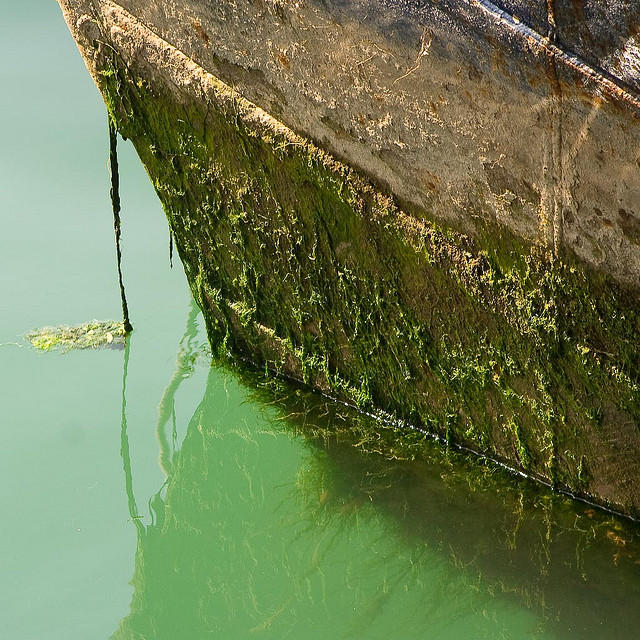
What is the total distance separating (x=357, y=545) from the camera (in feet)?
8.54

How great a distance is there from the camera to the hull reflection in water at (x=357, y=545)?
2367 millimetres

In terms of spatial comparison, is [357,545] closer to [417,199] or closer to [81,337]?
[417,199]

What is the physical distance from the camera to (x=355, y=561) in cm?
255

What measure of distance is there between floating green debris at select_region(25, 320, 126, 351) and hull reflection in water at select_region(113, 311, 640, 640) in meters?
0.63

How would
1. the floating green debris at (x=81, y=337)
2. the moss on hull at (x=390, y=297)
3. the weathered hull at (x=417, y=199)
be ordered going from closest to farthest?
1. the weathered hull at (x=417, y=199)
2. the moss on hull at (x=390, y=297)
3. the floating green debris at (x=81, y=337)

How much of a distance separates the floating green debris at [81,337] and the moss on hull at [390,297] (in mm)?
612

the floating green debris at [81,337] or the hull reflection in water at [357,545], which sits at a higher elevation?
the hull reflection in water at [357,545]

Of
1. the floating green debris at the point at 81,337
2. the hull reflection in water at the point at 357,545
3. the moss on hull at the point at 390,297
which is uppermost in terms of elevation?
the moss on hull at the point at 390,297

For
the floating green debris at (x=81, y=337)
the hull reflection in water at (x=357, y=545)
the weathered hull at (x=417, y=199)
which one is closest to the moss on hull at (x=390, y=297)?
the weathered hull at (x=417, y=199)

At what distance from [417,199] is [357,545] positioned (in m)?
1.02

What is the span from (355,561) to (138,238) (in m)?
2.17

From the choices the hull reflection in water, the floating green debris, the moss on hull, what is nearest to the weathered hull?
the moss on hull

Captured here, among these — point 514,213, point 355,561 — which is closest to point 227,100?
point 514,213

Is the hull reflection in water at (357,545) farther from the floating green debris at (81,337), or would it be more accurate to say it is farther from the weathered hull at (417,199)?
the floating green debris at (81,337)
